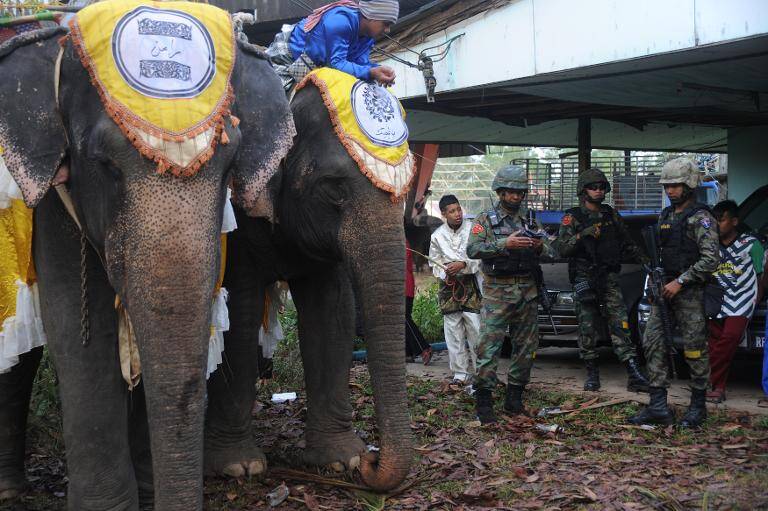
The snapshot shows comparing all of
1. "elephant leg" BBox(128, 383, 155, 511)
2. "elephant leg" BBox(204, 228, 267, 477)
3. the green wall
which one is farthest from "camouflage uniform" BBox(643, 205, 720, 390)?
the green wall

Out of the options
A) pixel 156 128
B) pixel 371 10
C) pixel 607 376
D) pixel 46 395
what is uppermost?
pixel 371 10

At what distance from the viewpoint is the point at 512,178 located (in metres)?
7.78

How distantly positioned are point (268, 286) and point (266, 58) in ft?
7.24

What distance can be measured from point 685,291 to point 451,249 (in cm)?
254

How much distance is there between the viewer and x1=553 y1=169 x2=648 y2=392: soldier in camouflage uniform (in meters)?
8.66

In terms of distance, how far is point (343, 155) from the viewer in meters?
5.51

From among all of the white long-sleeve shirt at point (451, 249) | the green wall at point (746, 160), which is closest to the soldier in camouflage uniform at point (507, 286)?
the white long-sleeve shirt at point (451, 249)

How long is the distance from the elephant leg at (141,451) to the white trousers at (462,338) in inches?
175

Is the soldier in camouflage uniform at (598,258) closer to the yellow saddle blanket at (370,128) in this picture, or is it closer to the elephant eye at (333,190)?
the yellow saddle blanket at (370,128)

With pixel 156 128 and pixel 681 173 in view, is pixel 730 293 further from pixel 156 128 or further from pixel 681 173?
pixel 156 128

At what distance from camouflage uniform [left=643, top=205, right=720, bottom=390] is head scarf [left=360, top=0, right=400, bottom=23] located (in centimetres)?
303

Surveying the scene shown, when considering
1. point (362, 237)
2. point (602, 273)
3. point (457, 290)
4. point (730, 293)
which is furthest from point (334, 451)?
point (730, 293)

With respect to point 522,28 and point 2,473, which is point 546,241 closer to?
point 522,28

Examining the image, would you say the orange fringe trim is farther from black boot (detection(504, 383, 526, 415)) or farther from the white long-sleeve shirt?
the white long-sleeve shirt
